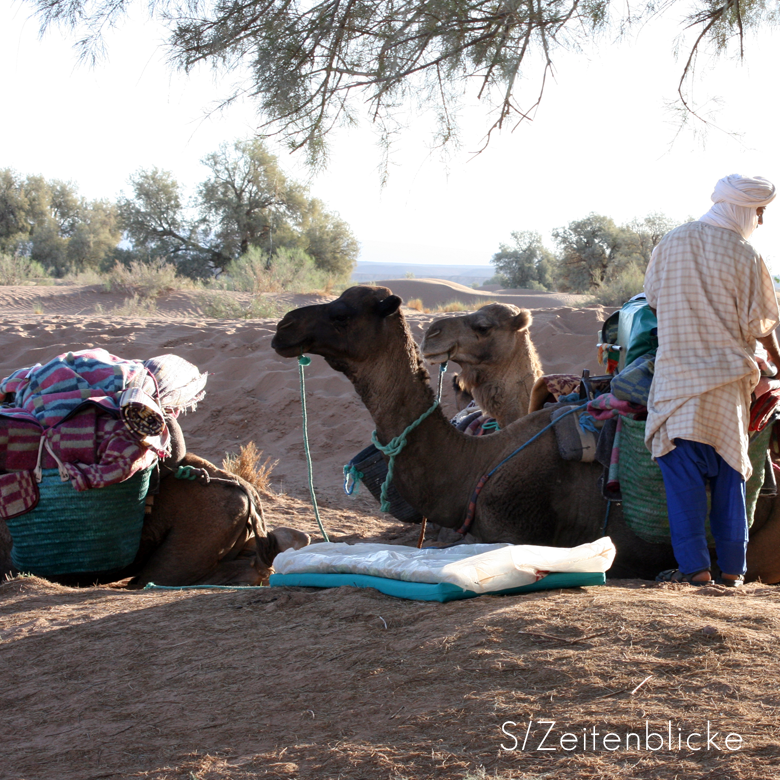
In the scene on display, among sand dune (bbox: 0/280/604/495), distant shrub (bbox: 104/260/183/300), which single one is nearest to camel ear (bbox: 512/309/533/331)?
sand dune (bbox: 0/280/604/495)

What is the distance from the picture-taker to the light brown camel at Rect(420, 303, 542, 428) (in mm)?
5461

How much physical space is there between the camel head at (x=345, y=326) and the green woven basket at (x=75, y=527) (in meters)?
1.12

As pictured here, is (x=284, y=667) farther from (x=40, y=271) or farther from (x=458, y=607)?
(x=40, y=271)

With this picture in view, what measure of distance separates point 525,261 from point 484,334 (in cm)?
3878

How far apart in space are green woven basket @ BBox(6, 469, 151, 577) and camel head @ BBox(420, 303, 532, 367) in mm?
2149

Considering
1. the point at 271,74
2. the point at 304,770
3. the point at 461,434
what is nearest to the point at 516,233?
the point at 271,74

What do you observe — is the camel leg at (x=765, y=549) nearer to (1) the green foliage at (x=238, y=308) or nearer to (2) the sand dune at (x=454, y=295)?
(1) the green foliage at (x=238, y=308)

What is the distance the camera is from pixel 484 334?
5.54 metres

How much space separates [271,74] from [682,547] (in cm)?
556

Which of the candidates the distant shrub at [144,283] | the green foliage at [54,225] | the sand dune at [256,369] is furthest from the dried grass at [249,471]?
the green foliage at [54,225]

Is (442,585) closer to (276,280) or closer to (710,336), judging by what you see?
(710,336)

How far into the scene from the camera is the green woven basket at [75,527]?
13.6 ft

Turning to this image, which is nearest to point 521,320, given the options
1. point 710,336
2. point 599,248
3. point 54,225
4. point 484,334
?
point 484,334

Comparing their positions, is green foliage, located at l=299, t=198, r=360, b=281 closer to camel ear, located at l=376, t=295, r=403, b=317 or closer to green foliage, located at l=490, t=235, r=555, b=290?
green foliage, located at l=490, t=235, r=555, b=290
